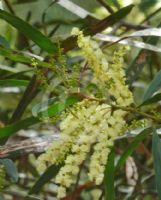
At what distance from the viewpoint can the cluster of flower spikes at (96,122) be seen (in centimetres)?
86

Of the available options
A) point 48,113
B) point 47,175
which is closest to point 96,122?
point 48,113

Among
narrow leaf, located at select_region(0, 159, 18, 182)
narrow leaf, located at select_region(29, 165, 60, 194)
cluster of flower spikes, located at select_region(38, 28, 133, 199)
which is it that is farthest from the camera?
narrow leaf, located at select_region(29, 165, 60, 194)

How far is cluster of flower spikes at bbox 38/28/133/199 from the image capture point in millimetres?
863

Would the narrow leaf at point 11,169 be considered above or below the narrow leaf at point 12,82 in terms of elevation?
below

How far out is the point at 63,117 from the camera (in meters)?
0.93

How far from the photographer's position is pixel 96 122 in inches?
35.0

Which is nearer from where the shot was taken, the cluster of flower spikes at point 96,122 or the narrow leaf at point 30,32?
the cluster of flower spikes at point 96,122

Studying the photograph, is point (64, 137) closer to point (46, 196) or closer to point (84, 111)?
point (84, 111)

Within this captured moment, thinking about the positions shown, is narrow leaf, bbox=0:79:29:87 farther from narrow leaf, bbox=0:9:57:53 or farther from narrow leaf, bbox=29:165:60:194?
narrow leaf, bbox=29:165:60:194

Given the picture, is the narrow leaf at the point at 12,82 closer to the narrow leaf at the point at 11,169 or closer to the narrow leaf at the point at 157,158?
the narrow leaf at the point at 11,169

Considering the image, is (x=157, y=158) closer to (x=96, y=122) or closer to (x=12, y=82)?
(x=96, y=122)

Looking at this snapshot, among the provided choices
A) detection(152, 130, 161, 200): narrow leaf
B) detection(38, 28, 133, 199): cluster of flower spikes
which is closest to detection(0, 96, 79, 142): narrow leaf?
detection(38, 28, 133, 199): cluster of flower spikes

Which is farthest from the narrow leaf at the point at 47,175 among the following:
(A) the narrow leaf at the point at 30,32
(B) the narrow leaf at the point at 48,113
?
(A) the narrow leaf at the point at 30,32

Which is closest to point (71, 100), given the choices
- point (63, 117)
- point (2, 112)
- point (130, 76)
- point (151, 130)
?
point (63, 117)
